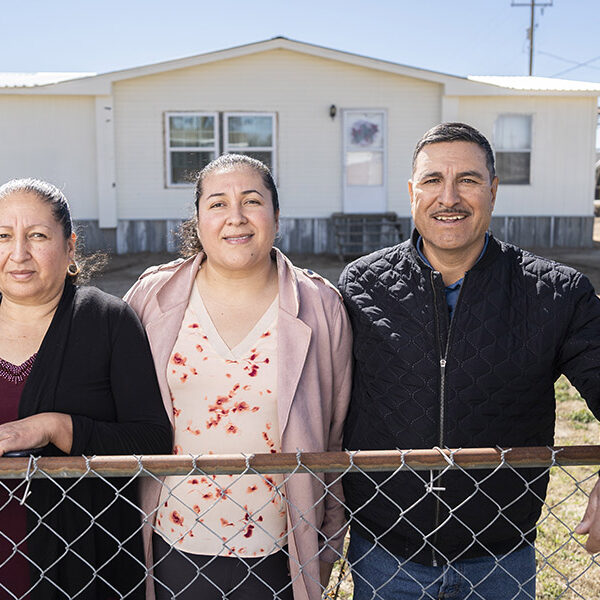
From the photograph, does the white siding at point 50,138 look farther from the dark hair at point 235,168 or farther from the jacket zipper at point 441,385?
the jacket zipper at point 441,385

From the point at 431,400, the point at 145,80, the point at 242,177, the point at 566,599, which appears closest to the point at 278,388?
the point at 431,400

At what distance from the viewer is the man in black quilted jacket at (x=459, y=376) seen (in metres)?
2.09

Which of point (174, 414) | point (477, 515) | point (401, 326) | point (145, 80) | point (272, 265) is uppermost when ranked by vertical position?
point (145, 80)

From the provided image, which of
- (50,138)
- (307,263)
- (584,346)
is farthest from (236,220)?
(50,138)

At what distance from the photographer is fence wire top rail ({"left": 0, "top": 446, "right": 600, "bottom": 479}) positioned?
5.57 ft

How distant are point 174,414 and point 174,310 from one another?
0.35 meters

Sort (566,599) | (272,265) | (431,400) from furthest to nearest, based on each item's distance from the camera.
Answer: (566,599) → (272,265) → (431,400)

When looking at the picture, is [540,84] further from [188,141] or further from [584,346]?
[584,346]

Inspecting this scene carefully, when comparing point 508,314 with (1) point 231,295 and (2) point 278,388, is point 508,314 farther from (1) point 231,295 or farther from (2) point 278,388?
(1) point 231,295

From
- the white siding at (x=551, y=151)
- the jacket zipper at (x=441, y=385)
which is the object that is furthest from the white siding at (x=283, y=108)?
the jacket zipper at (x=441, y=385)

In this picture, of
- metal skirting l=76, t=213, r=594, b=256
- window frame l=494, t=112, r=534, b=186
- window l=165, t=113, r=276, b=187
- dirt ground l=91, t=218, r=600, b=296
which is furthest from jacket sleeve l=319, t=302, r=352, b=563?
window frame l=494, t=112, r=534, b=186

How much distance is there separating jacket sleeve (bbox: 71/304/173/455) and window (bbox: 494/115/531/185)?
13.2 meters

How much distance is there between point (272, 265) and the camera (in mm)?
2480

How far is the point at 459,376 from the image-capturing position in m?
2.09
